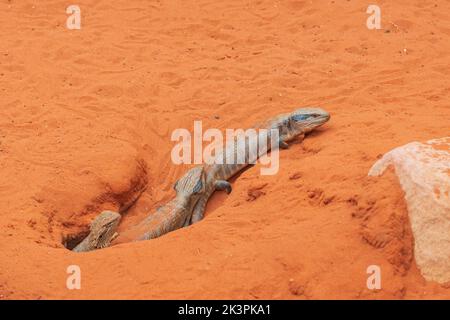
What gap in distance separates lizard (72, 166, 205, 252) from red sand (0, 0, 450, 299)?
240mm

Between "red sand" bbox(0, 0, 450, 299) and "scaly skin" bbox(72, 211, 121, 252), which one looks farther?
"scaly skin" bbox(72, 211, 121, 252)

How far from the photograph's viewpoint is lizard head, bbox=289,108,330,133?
264 inches

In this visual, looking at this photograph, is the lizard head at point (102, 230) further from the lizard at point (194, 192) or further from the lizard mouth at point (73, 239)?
the lizard mouth at point (73, 239)

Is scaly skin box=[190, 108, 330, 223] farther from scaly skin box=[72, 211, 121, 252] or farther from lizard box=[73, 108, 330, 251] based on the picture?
scaly skin box=[72, 211, 121, 252]

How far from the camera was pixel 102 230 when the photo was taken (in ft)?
19.6

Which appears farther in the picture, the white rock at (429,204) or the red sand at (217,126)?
the red sand at (217,126)

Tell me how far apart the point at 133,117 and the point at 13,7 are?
157 inches

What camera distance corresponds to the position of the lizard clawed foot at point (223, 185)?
21.8 ft

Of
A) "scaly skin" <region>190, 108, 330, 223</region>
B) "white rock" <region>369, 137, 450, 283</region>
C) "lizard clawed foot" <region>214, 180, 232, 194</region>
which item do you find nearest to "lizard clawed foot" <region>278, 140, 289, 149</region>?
"scaly skin" <region>190, 108, 330, 223</region>

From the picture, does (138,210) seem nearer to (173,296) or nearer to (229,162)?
(229,162)

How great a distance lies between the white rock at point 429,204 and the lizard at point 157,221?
229 centimetres

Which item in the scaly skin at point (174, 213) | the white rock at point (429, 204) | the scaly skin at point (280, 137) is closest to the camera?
the white rock at point (429, 204)

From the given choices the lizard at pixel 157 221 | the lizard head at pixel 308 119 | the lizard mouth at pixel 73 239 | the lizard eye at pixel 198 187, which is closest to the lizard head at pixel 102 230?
the lizard at pixel 157 221

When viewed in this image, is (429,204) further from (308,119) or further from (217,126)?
(217,126)
